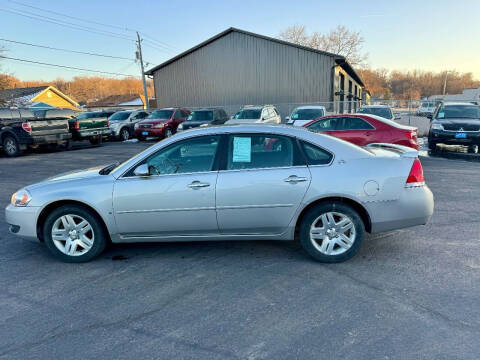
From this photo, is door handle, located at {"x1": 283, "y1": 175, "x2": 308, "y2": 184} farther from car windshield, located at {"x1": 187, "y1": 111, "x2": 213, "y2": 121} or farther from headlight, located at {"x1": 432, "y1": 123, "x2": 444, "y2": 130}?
car windshield, located at {"x1": 187, "y1": 111, "x2": 213, "y2": 121}

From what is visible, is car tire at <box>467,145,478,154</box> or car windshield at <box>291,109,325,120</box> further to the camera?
car windshield at <box>291,109,325,120</box>

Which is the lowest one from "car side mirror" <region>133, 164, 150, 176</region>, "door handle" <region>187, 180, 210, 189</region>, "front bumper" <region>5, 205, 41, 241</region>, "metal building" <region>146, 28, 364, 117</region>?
"front bumper" <region>5, 205, 41, 241</region>

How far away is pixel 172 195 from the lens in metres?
3.64

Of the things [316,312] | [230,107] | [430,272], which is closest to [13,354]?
[316,312]

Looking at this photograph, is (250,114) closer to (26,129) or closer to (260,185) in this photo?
(26,129)

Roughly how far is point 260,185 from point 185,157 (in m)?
0.95

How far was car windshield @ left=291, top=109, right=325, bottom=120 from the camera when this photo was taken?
14.3 m

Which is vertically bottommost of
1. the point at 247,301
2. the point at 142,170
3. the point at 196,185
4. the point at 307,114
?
the point at 247,301

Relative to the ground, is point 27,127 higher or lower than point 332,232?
higher

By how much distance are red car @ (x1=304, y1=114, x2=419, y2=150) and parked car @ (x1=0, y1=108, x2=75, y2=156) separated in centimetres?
1120

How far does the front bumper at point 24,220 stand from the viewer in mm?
3854

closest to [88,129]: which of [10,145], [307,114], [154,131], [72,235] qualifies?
[154,131]

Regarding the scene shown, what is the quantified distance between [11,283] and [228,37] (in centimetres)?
2467

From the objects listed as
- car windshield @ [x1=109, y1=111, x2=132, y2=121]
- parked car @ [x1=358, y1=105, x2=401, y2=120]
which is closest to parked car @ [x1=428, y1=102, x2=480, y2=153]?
parked car @ [x1=358, y1=105, x2=401, y2=120]
